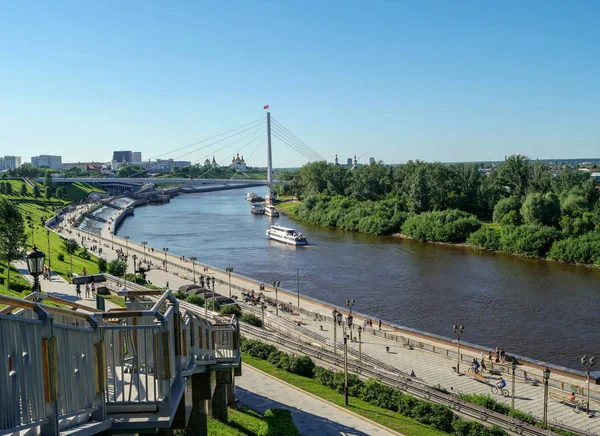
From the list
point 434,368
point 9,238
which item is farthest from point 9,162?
point 434,368

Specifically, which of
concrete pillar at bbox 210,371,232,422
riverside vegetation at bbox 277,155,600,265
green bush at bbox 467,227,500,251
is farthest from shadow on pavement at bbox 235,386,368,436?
green bush at bbox 467,227,500,251

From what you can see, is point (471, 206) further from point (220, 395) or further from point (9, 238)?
point (220, 395)

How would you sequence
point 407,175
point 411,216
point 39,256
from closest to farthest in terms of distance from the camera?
1. point 39,256
2. point 411,216
3. point 407,175

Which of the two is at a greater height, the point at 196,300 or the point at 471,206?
the point at 471,206

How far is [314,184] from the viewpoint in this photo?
7344 centimetres

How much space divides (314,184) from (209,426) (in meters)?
65.9

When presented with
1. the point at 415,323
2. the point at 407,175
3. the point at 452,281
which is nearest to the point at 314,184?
the point at 407,175

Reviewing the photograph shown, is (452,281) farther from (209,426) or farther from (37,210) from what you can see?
(37,210)

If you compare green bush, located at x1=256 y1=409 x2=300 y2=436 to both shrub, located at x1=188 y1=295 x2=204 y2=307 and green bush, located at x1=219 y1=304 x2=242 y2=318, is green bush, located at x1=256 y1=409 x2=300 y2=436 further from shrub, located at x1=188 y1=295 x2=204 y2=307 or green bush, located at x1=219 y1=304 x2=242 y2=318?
shrub, located at x1=188 y1=295 x2=204 y2=307

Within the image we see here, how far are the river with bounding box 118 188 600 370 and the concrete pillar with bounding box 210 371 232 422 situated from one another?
45.9ft

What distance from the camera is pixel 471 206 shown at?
53.0m

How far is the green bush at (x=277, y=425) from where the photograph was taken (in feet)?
26.5

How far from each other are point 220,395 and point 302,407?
A: 11.1ft

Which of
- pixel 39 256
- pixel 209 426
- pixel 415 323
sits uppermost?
pixel 39 256
